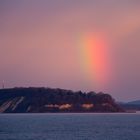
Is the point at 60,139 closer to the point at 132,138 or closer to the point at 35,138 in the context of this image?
the point at 35,138

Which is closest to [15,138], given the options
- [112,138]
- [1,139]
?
[1,139]

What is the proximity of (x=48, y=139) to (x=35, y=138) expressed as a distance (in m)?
2.85

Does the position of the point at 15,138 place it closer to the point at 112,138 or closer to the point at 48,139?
the point at 48,139

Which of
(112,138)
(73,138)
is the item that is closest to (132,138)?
(112,138)

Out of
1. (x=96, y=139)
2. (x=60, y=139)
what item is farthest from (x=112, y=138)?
(x=60, y=139)

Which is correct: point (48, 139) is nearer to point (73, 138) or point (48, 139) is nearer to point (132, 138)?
point (73, 138)

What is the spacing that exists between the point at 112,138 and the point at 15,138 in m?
16.4

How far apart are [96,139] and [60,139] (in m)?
6.01

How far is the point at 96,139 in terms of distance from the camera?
9381 cm

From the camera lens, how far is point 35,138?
94750 millimetres

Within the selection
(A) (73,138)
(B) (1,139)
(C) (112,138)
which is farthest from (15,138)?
(C) (112,138)

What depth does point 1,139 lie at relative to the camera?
93062 mm

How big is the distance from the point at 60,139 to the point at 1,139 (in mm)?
9791

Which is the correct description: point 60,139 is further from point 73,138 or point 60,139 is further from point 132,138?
point 132,138
